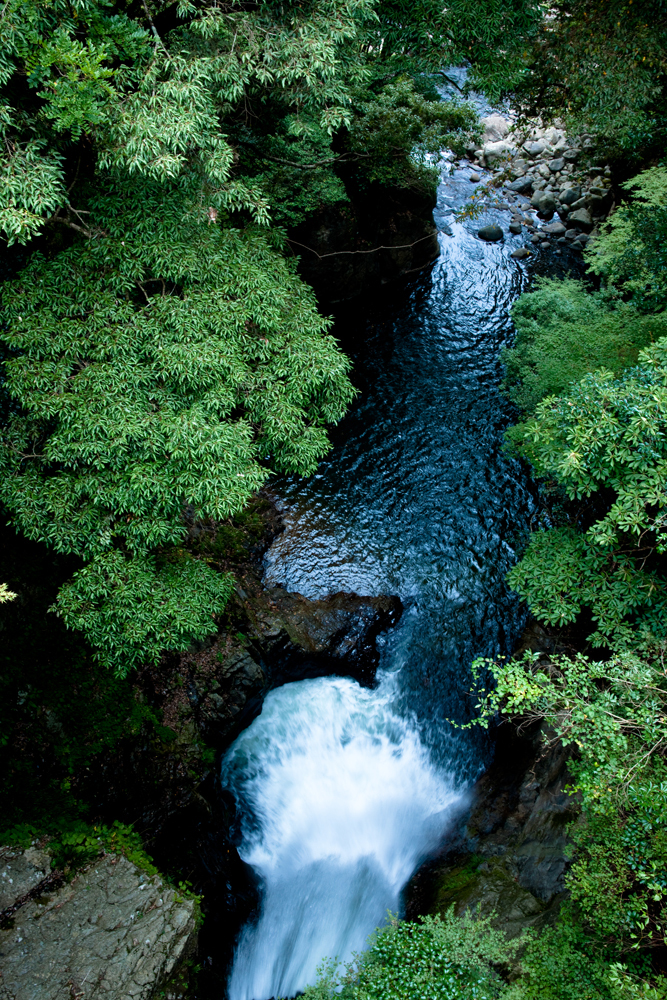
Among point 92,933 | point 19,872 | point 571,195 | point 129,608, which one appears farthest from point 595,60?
point 92,933

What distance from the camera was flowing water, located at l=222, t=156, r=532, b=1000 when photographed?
1035 cm

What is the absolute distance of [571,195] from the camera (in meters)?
23.7

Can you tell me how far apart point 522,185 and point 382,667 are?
72.7ft

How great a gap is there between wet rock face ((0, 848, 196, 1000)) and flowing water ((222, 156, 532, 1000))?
6.40 ft

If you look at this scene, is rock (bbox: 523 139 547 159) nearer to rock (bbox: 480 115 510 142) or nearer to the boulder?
rock (bbox: 480 115 510 142)

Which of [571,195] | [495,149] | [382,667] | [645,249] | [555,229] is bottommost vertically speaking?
[382,667]

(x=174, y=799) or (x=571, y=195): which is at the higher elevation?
(x=571, y=195)

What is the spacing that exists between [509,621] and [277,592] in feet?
16.5

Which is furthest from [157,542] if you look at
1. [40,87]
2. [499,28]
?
[499,28]

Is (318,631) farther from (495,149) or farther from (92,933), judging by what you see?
(495,149)

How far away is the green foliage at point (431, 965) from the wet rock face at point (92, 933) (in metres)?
2.26

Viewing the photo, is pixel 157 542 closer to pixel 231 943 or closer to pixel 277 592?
pixel 277 592

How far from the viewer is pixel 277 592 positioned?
1272 centimetres

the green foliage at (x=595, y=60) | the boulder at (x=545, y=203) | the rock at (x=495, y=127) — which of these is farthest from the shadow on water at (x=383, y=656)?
the rock at (x=495, y=127)
